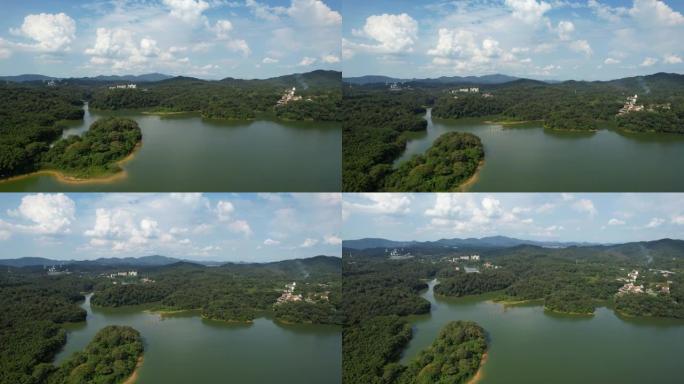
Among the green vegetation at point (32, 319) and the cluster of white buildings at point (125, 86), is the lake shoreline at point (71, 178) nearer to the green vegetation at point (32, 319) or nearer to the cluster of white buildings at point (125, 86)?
the green vegetation at point (32, 319)

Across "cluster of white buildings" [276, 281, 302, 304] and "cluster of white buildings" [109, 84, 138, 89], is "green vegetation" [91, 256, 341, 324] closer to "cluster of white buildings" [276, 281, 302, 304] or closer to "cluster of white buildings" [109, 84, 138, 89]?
"cluster of white buildings" [276, 281, 302, 304]

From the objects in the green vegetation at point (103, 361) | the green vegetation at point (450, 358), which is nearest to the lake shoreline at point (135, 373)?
the green vegetation at point (103, 361)

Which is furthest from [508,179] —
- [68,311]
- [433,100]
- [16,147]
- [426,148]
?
[68,311]

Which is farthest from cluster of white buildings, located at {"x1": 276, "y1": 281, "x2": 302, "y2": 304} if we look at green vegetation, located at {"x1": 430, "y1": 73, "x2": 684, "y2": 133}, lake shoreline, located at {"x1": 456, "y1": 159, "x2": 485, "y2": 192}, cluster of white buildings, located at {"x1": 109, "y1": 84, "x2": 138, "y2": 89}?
cluster of white buildings, located at {"x1": 109, "y1": 84, "x2": 138, "y2": 89}

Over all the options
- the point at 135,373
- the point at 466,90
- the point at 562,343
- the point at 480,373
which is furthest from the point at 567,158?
the point at 135,373

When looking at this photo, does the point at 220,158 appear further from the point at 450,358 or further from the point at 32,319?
the point at 450,358
